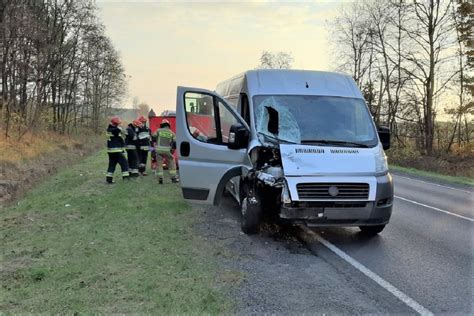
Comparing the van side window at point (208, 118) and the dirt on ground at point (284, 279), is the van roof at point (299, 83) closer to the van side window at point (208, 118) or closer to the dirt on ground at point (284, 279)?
the van side window at point (208, 118)

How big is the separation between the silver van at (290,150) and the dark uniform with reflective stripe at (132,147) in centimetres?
610

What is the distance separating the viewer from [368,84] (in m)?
39.8

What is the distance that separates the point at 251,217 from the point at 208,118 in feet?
5.70

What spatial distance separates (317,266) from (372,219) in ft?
4.25

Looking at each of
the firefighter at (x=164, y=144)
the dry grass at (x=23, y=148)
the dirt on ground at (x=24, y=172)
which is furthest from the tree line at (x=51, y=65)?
the firefighter at (x=164, y=144)

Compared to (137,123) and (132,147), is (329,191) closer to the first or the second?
(132,147)

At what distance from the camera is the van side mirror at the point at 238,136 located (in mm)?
6902

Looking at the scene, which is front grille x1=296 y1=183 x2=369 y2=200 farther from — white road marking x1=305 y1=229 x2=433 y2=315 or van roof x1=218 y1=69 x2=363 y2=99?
van roof x1=218 y1=69 x2=363 y2=99

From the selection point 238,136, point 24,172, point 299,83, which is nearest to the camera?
point 238,136

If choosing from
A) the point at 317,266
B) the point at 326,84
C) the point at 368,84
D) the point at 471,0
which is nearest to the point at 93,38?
the point at 368,84

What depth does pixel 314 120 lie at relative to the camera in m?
7.11

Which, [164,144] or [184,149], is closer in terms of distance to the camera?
[184,149]

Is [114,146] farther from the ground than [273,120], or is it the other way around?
[273,120]

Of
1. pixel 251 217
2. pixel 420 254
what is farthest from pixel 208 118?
pixel 420 254
